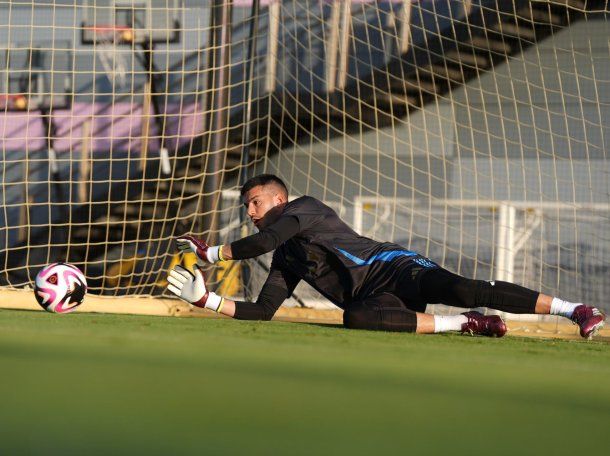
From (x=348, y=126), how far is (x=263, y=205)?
5664mm

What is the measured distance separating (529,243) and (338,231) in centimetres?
373

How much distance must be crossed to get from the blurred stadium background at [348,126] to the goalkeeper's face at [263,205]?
11.3ft

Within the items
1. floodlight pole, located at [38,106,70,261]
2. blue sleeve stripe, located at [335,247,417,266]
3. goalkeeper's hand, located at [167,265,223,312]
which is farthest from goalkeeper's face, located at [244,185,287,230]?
floodlight pole, located at [38,106,70,261]

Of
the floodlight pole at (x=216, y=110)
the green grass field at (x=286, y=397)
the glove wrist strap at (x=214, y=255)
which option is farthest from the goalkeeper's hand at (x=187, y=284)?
the floodlight pole at (x=216, y=110)

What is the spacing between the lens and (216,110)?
349 inches

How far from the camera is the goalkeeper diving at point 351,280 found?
16.7 feet

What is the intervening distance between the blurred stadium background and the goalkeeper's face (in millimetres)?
3432

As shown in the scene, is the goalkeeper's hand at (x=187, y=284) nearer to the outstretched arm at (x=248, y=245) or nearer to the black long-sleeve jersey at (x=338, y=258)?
the outstretched arm at (x=248, y=245)

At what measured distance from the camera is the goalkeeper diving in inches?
200

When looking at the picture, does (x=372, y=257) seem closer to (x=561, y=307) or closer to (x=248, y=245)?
(x=248, y=245)

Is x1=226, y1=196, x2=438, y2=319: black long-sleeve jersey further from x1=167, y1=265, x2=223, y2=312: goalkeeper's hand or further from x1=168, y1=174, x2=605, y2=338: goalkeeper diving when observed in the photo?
x1=167, y1=265, x2=223, y2=312: goalkeeper's hand

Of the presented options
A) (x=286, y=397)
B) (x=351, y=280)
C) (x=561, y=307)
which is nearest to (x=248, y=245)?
(x=351, y=280)

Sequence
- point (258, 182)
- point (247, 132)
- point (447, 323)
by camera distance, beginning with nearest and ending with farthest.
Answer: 1. point (447, 323)
2. point (258, 182)
3. point (247, 132)

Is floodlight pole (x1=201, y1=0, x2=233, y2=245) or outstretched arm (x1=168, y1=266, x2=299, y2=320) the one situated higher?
floodlight pole (x1=201, y1=0, x2=233, y2=245)
